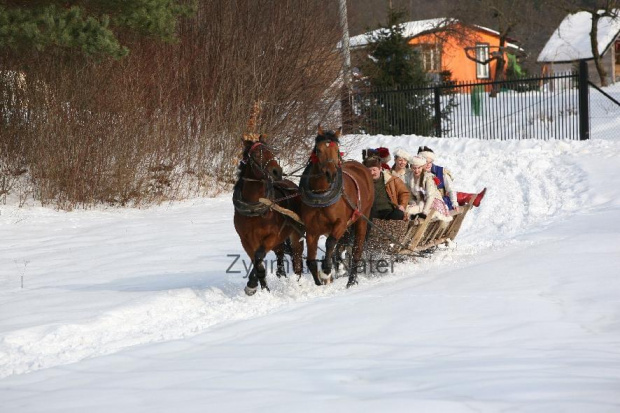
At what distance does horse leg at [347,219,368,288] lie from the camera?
10.8m

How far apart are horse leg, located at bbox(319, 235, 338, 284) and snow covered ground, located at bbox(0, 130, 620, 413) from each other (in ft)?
0.42

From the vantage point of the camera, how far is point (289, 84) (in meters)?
22.1

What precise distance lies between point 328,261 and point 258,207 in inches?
43.2

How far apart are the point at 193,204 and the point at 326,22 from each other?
6.61m

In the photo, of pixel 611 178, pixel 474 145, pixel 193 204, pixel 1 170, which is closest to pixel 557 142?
pixel 474 145

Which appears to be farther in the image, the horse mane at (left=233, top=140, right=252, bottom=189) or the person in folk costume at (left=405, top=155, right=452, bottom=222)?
the person in folk costume at (left=405, top=155, right=452, bottom=222)

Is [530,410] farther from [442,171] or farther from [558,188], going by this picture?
[558,188]

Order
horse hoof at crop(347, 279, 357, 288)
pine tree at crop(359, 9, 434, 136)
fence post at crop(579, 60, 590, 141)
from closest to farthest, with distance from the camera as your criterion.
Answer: horse hoof at crop(347, 279, 357, 288) → fence post at crop(579, 60, 590, 141) → pine tree at crop(359, 9, 434, 136)

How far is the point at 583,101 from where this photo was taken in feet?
79.6

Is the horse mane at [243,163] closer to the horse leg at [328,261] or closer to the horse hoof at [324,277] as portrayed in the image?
the horse leg at [328,261]

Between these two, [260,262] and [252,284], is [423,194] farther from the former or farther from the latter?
[252,284]

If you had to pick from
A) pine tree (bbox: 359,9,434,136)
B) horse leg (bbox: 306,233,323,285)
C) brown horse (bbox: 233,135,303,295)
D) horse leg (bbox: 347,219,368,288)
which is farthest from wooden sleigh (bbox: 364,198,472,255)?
pine tree (bbox: 359,9,434,136)

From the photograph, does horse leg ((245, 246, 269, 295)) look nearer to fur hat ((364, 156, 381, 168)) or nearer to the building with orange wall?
fur hat ((364, 156, 381, 168))

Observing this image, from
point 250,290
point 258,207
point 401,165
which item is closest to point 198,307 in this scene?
point 250,290
